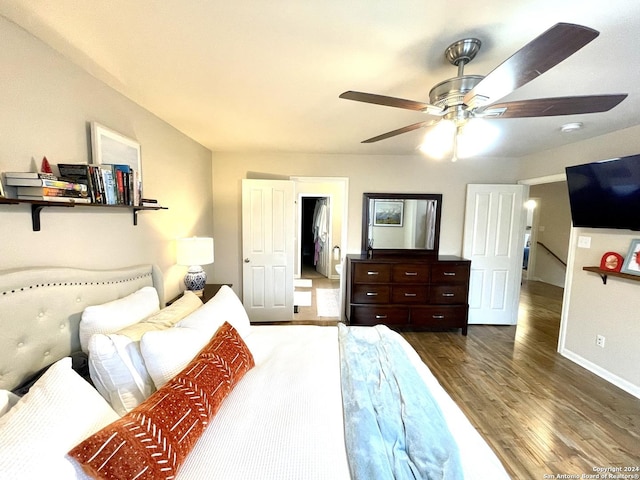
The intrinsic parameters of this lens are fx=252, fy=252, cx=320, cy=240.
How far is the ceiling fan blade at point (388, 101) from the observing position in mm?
1192

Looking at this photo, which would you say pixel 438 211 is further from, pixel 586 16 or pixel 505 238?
pixel 586 16

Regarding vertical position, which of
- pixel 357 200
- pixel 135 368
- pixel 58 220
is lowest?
pixel 135 368

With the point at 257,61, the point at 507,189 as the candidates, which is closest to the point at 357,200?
the point at 507,189

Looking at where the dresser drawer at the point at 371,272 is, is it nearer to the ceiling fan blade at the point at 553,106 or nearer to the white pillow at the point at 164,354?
the ceiling fan blade at the point at 553,106

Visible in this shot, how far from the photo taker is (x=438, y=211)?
11.9 feet

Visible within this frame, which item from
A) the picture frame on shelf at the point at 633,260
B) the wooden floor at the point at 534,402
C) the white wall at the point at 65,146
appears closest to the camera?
the white wall at the point at 65,146

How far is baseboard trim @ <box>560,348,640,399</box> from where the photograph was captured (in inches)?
86.6

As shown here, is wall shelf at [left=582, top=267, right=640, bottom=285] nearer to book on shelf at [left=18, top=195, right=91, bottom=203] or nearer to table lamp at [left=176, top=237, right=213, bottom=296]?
table lamp at [left=176, top=237, right=213, bottom=296]

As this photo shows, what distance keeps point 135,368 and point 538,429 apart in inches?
103

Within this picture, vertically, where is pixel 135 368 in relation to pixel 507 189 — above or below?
below

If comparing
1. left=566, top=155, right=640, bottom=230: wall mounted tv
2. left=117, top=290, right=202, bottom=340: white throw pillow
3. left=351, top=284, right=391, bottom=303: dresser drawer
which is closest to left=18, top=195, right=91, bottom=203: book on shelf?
left=117, top=290, right=202, bottom=340: white throw pillow

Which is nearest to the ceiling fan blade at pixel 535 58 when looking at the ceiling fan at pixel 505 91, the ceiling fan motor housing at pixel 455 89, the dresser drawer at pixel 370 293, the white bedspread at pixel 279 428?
the ceiling fan at pixel 505 91

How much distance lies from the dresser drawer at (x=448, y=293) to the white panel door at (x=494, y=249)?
0.42m

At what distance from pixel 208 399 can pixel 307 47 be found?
A: 1.72 metres
